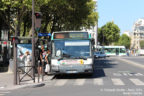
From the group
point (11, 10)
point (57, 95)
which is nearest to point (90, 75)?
point (57, 95)

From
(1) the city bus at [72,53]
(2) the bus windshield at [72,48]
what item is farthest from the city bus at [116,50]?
(2) the bus windshield at [72,48]

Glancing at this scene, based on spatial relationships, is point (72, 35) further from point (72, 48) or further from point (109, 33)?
point (109, 33)

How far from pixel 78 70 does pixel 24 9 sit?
10017 mm

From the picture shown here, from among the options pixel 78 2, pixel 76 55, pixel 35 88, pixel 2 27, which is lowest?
pixel 35 88

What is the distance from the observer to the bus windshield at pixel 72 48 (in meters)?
17.7

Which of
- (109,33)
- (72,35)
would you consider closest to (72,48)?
(72,35)

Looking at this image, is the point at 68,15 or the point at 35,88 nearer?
the point at 35,88

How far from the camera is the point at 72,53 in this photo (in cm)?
1770

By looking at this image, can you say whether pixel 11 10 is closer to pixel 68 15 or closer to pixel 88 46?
pixel 68 15

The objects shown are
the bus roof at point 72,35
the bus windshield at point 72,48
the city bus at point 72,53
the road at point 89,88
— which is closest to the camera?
the road at point 89,88

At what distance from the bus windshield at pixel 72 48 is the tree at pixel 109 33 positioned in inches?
3476

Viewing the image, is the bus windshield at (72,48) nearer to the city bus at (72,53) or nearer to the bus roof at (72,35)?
the city bus at (72,53)

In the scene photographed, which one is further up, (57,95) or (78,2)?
(78,2)

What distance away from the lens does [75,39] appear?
18125 millimetres
